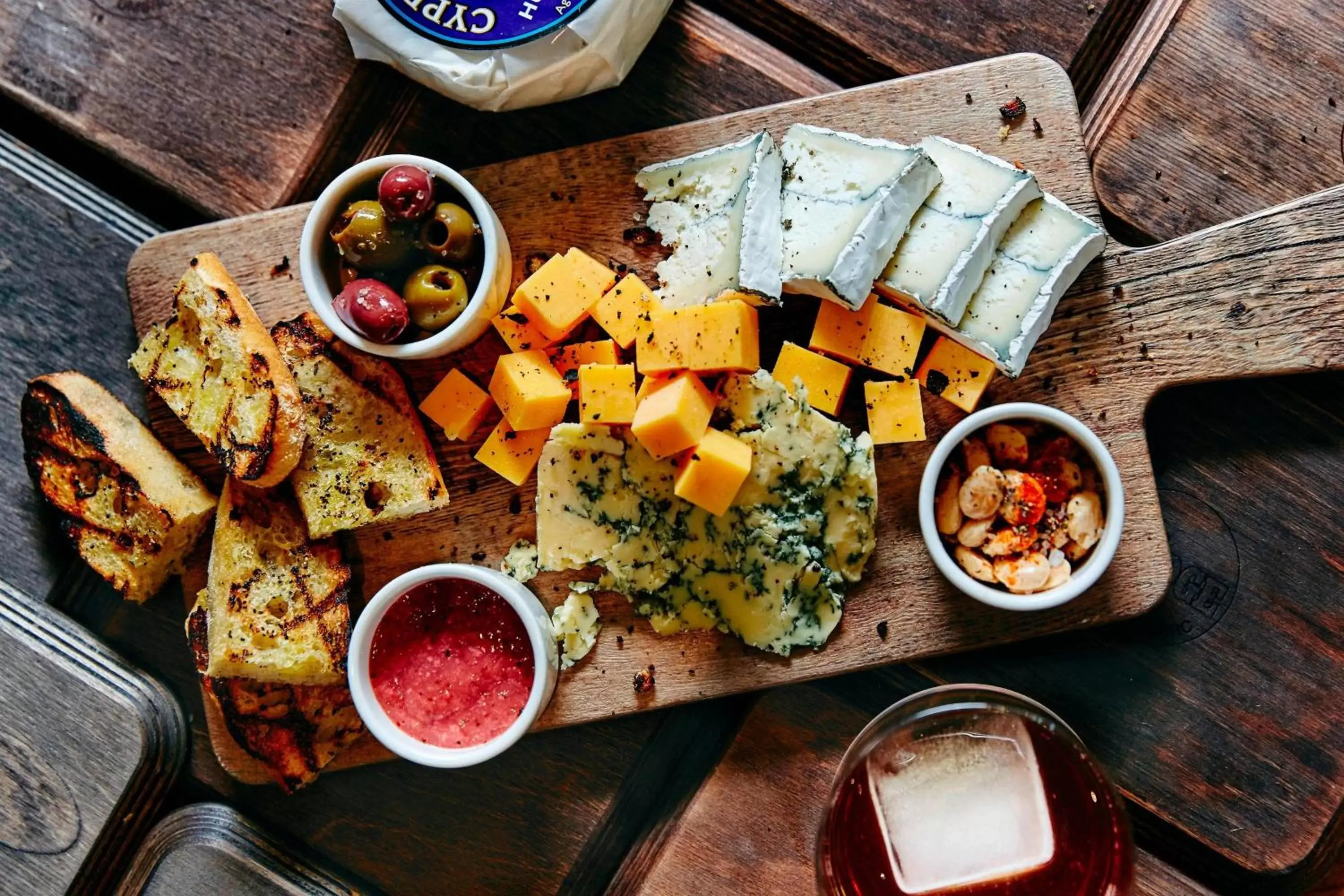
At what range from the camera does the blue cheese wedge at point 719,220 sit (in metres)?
1.62

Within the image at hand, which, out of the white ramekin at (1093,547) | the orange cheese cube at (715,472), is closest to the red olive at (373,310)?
the orange cheese cube at (715,472)

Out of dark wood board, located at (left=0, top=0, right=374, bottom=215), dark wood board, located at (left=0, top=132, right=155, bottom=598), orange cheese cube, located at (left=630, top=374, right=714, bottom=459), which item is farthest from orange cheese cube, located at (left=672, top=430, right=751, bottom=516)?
dark wood board, located at (left=0, top=132, right=155, bottom=598)

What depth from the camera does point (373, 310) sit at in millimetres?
1555

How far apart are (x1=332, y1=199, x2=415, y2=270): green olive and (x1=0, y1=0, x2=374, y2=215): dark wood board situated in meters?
0.31

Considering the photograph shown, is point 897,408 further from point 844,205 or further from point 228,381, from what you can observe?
point 228,381

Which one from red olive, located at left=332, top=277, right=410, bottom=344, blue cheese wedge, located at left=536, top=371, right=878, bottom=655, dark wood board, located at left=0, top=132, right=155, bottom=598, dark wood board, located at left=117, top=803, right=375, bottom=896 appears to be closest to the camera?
red olive, located at left=332, top=277, right=410, bottom=344

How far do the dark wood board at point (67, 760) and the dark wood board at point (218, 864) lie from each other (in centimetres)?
8

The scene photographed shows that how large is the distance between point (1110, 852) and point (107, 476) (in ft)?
5.59

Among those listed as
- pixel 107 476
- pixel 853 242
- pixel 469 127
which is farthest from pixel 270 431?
pixel 853 242

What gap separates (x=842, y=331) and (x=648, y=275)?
1.12 feet

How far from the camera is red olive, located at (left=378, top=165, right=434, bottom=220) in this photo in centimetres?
157

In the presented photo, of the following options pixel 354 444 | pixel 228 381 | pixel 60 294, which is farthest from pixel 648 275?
pixel 60 294

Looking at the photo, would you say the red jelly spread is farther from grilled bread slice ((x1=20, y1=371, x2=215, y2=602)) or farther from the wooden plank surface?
grilled bread slice ((x1=20, y1=371, x2=215, y2=602))

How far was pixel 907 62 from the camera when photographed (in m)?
1.79
